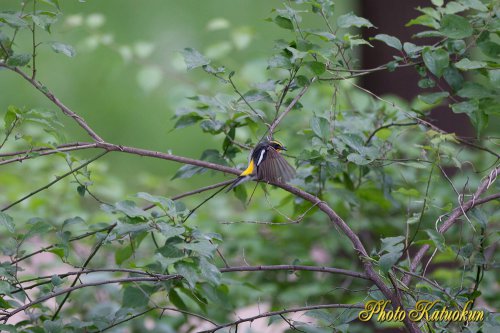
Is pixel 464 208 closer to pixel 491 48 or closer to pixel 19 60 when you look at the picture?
pixel 491 48

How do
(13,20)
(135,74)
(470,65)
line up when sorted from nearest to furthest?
(13,20) < (470,65) < (135,74)

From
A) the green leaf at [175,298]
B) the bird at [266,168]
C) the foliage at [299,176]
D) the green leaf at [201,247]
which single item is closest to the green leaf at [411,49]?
the foliage at [299,176]

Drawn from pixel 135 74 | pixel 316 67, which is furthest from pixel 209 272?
pixel 135 74

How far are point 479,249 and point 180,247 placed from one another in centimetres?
94

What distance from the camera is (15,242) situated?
6.73ft

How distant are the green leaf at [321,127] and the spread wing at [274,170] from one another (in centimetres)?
18

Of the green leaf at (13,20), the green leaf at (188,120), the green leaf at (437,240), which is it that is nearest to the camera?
the green leaf at (437,240)

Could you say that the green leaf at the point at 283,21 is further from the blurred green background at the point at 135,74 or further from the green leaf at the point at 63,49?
the blurred green background at the point at 135,74

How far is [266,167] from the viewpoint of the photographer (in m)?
2.15

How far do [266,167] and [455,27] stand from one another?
70 cm

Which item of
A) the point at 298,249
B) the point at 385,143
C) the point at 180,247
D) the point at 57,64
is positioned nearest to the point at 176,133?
the point at 57,64

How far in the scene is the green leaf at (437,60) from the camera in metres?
2.04

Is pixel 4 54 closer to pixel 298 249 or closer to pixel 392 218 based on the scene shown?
pixel 298 249

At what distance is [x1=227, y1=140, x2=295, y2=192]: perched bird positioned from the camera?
2084 mm
